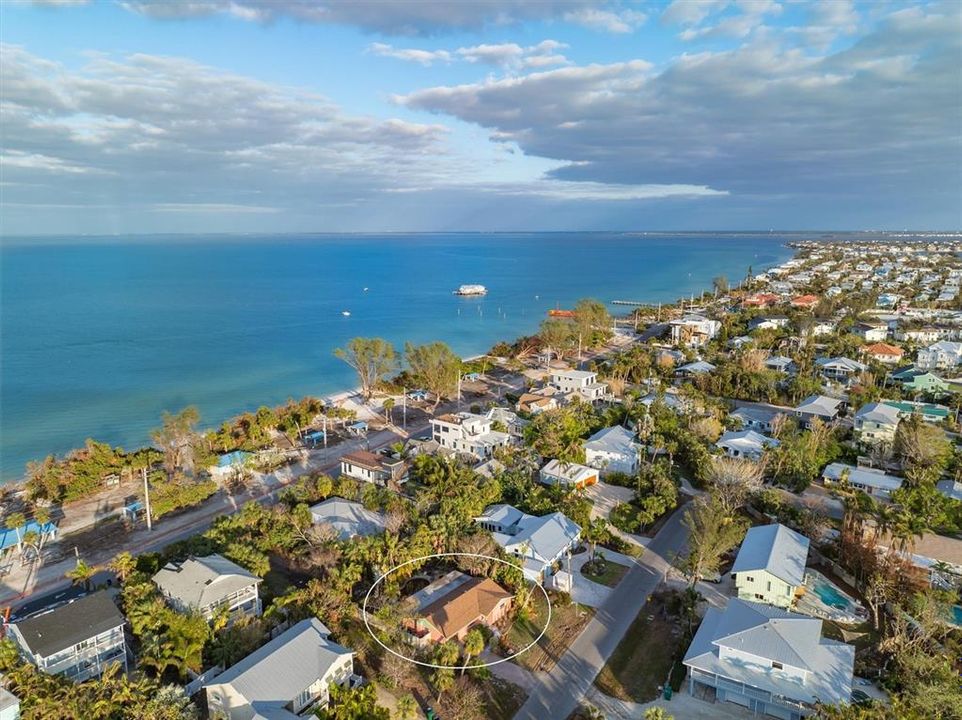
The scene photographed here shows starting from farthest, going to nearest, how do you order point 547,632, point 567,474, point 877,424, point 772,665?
point 877,424, point 567,474, point 547,632, point 772,665

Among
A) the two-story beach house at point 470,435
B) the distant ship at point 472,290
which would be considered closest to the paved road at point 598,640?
the two-story beach house at point 470,435

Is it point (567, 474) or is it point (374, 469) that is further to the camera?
point (374, 469)

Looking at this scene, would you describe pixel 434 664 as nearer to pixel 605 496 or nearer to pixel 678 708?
pixel 678 708

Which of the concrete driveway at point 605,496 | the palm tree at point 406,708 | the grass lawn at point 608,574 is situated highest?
the palm tree at point 406,708

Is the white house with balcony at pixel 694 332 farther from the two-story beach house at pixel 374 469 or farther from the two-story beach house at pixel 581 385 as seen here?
the two-story beach house at pixel 374 469

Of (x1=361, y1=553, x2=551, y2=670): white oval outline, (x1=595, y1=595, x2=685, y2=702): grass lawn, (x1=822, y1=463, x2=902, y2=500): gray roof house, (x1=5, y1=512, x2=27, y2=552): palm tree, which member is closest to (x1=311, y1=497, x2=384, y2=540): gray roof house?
(x1=361, y1=553, x2=551, y2=670): white oval outline

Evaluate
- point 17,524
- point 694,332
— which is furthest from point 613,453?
point 694,332
